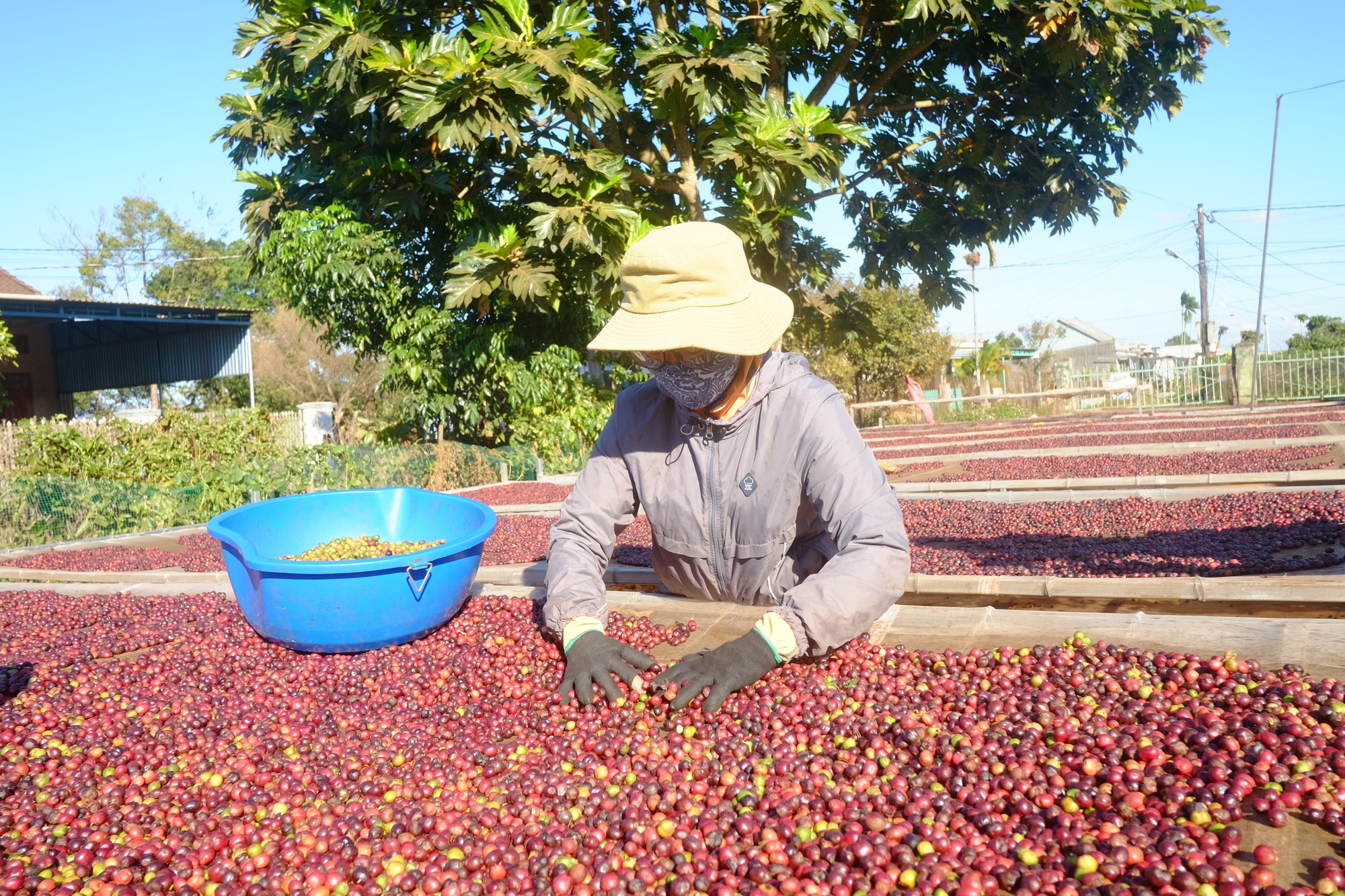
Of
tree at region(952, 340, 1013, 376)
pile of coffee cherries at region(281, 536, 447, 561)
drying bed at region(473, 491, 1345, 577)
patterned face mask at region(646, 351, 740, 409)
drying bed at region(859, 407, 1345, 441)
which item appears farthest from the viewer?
tree at region(952, 340, 1013, 376)

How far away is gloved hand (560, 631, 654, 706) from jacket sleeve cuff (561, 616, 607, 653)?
0.02m

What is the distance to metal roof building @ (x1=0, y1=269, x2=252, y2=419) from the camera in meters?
20.7

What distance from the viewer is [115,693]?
268 cm

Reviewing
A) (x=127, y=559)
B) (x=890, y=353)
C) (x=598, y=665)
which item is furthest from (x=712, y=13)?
(x=890, y=353)

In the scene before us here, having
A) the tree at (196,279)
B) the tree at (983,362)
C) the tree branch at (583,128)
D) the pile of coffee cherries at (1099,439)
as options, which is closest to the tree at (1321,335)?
the tree at (983,362)

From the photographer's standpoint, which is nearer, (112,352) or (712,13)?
(712,13)

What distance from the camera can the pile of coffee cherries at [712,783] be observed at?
154cm

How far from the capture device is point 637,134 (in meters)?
10.9

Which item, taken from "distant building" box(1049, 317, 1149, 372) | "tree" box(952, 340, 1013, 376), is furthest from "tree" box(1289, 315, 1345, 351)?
"tree" box(952, 340, 1013, 376)

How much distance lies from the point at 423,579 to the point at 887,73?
10201 mm

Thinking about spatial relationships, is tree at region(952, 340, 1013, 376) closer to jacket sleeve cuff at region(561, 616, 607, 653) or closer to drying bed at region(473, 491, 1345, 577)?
drying bed at region(473, 491, 1345, 577)

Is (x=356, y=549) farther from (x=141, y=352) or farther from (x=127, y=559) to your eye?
(x=141, y=352)

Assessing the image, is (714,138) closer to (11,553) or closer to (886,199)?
(886,199)

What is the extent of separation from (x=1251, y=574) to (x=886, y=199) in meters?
9.82
